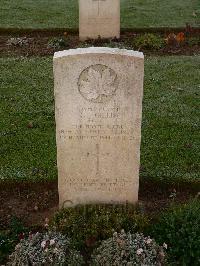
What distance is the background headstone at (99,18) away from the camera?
1393 centimetres

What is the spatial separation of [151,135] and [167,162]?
3.11 feet

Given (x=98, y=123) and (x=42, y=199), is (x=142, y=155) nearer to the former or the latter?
(x=42, y=199)

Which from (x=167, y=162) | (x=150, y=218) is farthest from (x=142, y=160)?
(x=150, y=218)

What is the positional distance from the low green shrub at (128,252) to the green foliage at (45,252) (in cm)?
28

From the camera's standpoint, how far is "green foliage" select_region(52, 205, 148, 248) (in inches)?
246

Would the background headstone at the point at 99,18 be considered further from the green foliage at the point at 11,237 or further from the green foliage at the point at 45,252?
the green foliage at the point at 45,252

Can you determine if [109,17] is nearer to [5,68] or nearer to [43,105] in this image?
[5,68]

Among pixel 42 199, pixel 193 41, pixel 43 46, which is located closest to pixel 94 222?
pixel 42 199

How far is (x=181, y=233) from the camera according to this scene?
613 centimetres

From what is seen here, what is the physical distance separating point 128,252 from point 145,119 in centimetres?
424

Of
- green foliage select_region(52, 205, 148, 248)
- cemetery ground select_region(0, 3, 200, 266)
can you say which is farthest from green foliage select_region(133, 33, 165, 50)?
green foliage select_region(52, 205, 148, 248)

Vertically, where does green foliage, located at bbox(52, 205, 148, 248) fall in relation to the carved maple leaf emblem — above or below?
below

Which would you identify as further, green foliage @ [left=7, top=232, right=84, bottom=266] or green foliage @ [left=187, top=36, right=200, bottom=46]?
green foliage @ [left=187, top=36, right=200, bottom=46]

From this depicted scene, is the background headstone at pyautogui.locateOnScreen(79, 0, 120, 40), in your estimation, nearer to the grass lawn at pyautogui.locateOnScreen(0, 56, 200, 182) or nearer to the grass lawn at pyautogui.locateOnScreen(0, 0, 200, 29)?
the grass lawn at pyautogui.locateOnScreen(0, 0, 200, 29)
